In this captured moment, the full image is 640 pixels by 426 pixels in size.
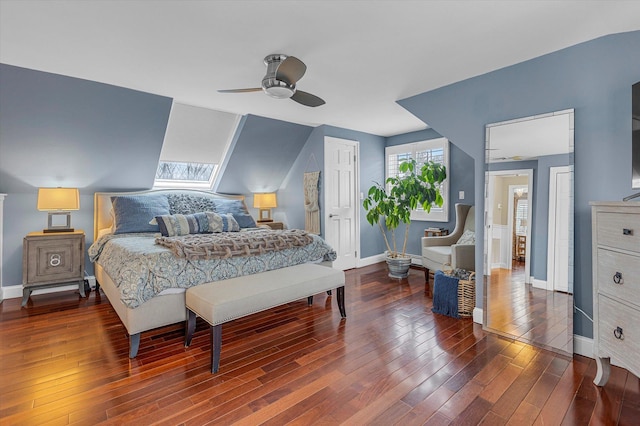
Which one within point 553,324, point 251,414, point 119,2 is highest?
point 119,2

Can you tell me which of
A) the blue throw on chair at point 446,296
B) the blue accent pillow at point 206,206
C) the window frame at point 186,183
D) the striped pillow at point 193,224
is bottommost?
the blue throw on chair at point 446,296

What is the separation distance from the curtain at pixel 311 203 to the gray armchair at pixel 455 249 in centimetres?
166

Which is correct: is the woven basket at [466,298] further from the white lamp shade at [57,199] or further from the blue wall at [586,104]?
the white lamp shade at [57,199]

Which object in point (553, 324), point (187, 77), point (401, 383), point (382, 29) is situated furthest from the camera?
point (187, 77)

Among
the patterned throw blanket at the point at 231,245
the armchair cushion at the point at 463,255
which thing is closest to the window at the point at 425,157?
the armchair cushion at the point at 463,255

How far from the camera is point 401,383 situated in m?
2.03

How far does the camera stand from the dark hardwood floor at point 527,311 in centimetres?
244

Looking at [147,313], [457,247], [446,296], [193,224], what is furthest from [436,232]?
[147,313]

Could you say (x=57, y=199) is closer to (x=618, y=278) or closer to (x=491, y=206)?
(x=491, y=206)

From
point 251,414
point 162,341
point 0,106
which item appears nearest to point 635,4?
point 251,414

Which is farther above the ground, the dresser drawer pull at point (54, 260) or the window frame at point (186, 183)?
the window frame at point (186, 183)

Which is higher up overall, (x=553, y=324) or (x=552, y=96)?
(x=552, y=96)

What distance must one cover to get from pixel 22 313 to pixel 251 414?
10.0ft

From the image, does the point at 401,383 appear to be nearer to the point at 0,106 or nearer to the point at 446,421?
the point at 446,421
